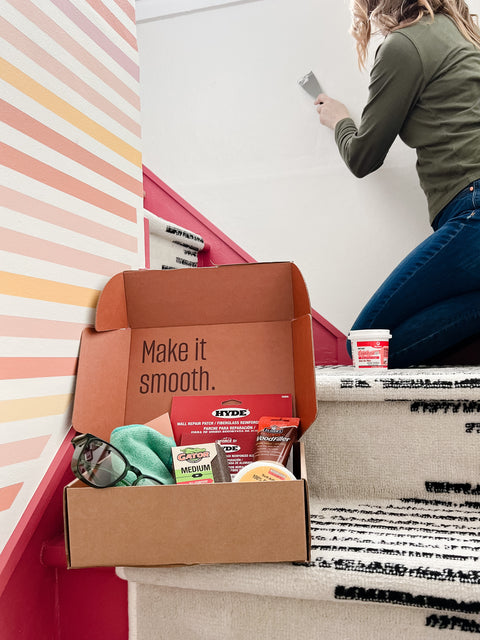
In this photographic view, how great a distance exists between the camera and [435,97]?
142cm

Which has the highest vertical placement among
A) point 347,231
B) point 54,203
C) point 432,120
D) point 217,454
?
point 432,120

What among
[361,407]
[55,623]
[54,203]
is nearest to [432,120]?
[361,407]

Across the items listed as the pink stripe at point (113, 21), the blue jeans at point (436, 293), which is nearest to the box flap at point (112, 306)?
the pink stripe at point (113, 21)

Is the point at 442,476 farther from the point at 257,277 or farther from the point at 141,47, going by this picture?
the point at 141,47

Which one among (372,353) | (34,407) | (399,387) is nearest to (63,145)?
(34,407)

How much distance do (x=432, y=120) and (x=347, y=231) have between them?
52 cm

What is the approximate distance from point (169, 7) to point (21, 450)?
1889mm

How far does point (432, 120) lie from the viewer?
56.5 inches

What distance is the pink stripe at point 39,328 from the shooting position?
736 mm

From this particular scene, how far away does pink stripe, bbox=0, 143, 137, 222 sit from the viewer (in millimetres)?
764

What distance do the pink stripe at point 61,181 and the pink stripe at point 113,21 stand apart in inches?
13.4

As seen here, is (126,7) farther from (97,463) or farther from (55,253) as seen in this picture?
(97,463)

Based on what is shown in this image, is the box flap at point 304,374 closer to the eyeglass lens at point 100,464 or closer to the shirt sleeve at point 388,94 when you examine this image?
the eyeglass lens at point 100,464

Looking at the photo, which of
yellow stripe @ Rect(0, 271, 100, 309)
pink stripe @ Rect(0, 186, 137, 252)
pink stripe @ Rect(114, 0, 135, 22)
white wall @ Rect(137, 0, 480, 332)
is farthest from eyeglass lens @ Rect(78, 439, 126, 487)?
white wall @ Rect(137, 0, 480, 332)
